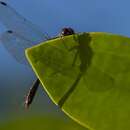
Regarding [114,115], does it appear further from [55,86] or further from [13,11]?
[13,11]

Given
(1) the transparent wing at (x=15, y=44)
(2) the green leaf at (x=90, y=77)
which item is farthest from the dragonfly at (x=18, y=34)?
(2) the green leaf at (x=90, y=77)

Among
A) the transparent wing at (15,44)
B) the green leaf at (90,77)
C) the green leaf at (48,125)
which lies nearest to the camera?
the green leaf at (90,77)

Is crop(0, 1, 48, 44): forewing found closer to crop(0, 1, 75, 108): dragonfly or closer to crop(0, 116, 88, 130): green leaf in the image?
crop(0, 1, 75, 108): dragonfly

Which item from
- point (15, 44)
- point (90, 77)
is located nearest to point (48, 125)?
point (15, 44)

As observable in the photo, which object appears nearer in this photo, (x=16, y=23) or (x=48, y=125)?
(x=48, y=125)

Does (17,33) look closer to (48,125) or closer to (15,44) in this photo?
(15,44)

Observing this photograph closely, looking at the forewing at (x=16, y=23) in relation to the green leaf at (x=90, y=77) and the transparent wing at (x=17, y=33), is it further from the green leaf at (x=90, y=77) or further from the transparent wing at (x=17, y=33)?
the green leaf at (x=90, y=77)

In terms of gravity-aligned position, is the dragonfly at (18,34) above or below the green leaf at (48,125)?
above
